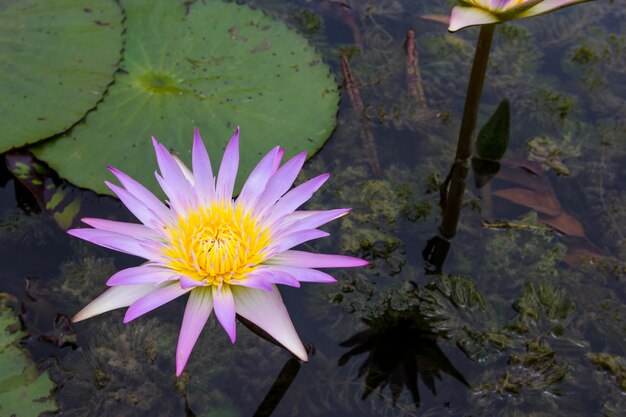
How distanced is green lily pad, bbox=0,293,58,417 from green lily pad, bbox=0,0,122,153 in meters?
1.03

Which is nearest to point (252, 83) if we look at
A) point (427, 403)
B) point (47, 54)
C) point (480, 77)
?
point (47, 54)

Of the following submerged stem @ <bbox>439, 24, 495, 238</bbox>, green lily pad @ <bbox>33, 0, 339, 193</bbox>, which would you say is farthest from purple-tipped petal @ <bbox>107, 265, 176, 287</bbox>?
submerged stem @ <bbox>439, 24, 495, 238</bbox>

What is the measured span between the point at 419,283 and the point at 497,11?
1.34 meters

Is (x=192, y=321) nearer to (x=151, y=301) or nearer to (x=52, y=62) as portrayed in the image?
(x=151, y=301)

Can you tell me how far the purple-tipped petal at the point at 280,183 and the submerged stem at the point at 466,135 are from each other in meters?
0.87

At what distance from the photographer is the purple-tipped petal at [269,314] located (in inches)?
87.1

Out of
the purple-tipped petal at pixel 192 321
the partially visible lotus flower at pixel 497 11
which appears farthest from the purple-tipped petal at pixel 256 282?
the partially visible lotus flower at pixel 497 11

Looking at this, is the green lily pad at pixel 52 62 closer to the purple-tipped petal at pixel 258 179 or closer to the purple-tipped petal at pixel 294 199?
the purple-tipped petal at pixel 258 179

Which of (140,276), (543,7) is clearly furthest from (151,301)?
(543,7)

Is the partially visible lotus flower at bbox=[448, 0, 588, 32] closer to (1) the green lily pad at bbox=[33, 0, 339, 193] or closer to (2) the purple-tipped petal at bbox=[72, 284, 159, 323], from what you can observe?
(1) the green lily pad at bbox=[33, 0, 339, 193]

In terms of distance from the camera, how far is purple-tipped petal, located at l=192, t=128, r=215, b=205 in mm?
2482

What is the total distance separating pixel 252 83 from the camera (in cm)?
356

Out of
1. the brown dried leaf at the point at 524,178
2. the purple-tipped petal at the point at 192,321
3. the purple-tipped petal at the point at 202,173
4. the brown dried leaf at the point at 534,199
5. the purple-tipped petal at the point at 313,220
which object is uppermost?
the brown dried leaf at the point at 524,178

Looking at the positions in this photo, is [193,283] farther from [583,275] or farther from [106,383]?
[583,275]
